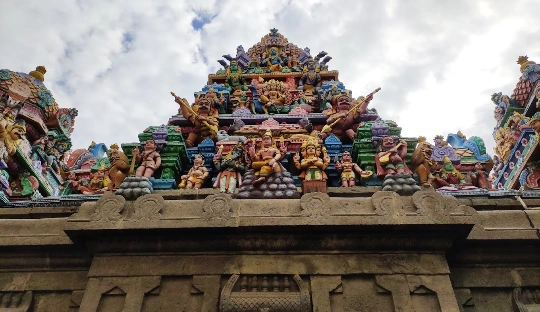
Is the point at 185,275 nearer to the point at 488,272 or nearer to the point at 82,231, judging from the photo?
the point at 82,231

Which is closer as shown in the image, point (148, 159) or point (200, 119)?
point (148, 159)

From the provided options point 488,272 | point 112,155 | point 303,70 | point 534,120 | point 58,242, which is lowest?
point 488,272

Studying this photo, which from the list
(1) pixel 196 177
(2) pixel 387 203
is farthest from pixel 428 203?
(1) pixel 196 177

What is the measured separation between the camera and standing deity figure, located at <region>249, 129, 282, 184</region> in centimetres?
785

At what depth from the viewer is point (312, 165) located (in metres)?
8.19

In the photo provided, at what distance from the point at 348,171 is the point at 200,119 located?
4402 mm

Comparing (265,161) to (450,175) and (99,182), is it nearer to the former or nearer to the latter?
(99,182)

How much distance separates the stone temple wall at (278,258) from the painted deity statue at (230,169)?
243 cm

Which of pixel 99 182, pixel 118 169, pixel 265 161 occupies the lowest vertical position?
pixel 265 161

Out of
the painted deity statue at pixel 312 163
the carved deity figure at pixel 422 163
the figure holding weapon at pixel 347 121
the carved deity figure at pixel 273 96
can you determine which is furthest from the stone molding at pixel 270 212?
the carved deity figure at pixel 273 96

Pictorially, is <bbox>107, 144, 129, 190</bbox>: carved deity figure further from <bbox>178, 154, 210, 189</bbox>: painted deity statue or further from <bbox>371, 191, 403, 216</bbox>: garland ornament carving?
<bbox>371, 191, 403, 216</bbox>: garland ornament carving

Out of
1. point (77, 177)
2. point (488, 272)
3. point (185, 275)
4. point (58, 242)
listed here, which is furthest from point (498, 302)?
point (77, 177)

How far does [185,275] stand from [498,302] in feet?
14.6

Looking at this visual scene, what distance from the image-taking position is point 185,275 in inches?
226
